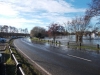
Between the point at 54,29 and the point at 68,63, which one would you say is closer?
the point at 68,63

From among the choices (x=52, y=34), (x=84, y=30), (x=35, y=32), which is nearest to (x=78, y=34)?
(x=84, y=30)

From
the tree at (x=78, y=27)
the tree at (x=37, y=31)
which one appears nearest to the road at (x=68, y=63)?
the tree at (x=78, y=27)

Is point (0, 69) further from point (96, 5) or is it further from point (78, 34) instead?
point (78, 34)

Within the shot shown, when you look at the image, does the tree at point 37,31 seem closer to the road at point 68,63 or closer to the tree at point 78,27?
the tree at point 78,27

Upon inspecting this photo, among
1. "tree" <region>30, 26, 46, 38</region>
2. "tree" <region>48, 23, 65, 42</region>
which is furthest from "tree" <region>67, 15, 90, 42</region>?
"tree" <region>30, 26, 46, 38</region>

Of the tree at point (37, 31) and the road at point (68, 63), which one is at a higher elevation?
the tree at point (37, 31)

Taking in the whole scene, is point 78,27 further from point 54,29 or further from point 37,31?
point 37,31

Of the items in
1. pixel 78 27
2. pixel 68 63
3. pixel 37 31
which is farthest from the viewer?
pixel 37 31

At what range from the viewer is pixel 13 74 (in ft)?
34.2

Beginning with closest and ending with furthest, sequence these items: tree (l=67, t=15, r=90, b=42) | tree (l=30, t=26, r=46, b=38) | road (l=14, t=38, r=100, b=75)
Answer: road (l=14, t=38, r=100, b=75)
tree (l=67, t=15, r=90, b=42)
tree (l=30, t=26, r=46, b=38)

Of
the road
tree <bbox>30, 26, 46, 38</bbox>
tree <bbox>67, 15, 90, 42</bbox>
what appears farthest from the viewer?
tree <bbox>30, 26, 46, 38</bbox>

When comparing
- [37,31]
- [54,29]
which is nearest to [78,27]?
[54,29]

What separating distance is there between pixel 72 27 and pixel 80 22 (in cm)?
573

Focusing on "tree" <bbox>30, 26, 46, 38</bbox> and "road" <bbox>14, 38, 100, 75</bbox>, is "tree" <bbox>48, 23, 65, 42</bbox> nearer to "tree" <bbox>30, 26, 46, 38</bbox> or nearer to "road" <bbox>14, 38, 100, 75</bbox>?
"tree" <bbox>30, 26, 46, 38</bbox>
